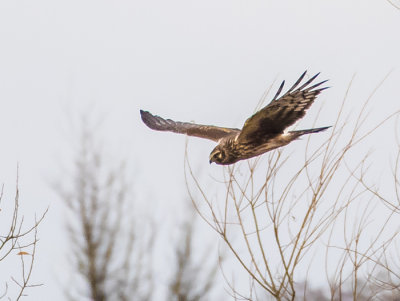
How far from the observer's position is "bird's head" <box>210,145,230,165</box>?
13.3 feet

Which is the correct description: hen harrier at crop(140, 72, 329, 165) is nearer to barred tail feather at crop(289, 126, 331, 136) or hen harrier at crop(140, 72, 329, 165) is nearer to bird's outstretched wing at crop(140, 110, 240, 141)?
barred tail feather at crop(289, 126, 331, 136)

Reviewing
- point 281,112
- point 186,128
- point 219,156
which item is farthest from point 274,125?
point 186,128

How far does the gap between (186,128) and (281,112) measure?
1.29 m

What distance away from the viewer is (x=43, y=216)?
3836mm

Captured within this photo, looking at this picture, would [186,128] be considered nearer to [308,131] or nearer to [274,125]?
[274,125]

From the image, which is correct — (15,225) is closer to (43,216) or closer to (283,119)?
(43,216)

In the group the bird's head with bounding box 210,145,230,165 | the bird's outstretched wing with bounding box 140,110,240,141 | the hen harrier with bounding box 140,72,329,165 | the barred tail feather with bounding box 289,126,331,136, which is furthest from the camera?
the bird's outstretched wing with bounding box 140,110,240,141

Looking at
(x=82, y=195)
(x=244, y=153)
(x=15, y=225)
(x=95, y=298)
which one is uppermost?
(x=82, y=195)

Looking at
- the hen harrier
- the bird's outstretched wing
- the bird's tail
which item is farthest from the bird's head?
the bird's tail

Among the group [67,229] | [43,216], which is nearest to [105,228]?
[67,229]

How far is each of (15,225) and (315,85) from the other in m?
1.96

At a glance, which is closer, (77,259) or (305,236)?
(305,236)

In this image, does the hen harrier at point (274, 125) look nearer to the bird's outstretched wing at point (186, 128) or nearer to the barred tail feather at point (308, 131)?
the barred tail feather at point (308, 131)

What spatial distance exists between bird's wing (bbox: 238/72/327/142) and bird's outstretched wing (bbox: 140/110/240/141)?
536mm
